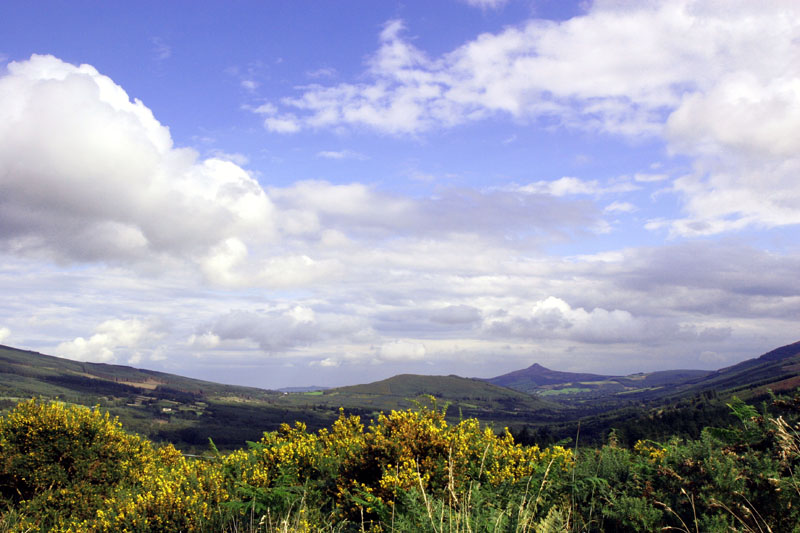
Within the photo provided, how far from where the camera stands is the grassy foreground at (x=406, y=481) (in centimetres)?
599

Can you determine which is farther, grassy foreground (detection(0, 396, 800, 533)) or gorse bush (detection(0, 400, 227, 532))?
gorse bush (detection(0, 400, 227, 532))

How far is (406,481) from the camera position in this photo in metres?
7.88

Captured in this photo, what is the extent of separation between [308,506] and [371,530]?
2.50 m

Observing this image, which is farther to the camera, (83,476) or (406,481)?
(83,476)

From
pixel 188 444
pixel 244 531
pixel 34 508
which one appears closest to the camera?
pixel 244 531

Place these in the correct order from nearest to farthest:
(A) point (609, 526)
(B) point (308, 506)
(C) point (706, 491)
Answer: (C) point (706, 491), (A) point (609, 526), (B) point (308, 506)

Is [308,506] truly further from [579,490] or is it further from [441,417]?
[579,490]

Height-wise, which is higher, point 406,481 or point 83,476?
point 406,481

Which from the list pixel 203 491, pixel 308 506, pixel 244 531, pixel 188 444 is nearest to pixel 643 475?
pixel 308 506

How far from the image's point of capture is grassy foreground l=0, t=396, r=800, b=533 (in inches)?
236

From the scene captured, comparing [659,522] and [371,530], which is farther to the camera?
[371,530]

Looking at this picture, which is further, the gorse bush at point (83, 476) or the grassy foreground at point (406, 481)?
the gorse bush at point (83, 476)

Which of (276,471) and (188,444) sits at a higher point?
(276,471)

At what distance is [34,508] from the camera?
12.5 metres
